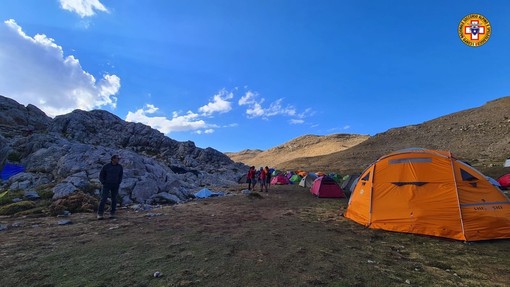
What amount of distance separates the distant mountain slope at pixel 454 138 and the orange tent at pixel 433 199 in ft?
155

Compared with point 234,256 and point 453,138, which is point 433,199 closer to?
point 234,256

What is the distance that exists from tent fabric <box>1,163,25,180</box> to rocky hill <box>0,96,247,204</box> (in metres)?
0.43

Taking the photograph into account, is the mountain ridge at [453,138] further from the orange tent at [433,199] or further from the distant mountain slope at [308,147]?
the orange tent at [433,199]

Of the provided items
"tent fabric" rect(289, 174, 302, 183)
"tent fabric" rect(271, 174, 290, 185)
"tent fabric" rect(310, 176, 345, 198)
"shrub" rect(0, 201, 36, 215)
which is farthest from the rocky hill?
"tent fabric" rect(310, 176, 345, 198)

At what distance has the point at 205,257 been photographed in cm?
658

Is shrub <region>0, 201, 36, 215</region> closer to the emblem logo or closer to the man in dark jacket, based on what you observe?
the man in dark jacket

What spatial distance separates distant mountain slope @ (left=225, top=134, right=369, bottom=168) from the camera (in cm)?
12475

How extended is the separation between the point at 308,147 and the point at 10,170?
127m

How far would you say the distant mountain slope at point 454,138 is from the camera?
5427 cm

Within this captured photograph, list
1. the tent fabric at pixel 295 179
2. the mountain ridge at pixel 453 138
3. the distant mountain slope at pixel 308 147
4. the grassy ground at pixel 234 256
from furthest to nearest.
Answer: the distant mountain slope at pixel 308 147 < the mountain ridge at pixel 453 138 < the tent fabric at pixel 295 179 < the grassy ground at pixel 234 256

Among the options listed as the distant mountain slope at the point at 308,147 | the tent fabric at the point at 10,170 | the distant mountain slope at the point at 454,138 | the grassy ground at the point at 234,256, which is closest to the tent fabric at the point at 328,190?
the grassy ground at the point at 234,256

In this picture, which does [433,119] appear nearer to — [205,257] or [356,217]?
[356,217]

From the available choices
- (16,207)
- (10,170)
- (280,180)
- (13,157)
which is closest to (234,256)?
(16,207)

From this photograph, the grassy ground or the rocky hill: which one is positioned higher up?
the rocky hill
